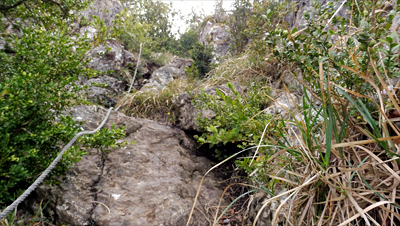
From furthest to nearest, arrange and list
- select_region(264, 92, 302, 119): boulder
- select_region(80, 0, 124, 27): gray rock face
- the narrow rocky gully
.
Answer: select_region(80, 0, 124, 27): gray rock face, select_region(264, 92, 302, 119): boulder, the narrow rocky gully

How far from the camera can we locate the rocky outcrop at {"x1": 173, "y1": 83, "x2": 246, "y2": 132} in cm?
292

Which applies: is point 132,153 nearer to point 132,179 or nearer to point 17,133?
point 132,179

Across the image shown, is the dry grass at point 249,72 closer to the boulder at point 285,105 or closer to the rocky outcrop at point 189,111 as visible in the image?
the rocky outcrop at point 189,111

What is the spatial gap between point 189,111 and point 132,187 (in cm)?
149

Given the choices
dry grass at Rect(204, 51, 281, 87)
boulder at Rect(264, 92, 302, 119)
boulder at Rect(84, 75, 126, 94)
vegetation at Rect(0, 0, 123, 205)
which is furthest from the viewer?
boulder at Rect(84, 75, 126, 94)

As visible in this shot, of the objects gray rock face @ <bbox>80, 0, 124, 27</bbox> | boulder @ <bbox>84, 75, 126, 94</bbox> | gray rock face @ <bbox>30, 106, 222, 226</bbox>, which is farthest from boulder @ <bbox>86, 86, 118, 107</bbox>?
gray rock face @ <bbox>80, 0, 124, 27</bbox>

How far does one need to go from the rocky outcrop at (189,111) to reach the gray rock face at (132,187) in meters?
0.41

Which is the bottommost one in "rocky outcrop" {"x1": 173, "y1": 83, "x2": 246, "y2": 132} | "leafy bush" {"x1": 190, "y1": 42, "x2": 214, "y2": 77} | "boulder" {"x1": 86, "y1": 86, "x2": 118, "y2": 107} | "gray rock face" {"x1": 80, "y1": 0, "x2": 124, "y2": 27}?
"rocky outcrop" {"x1": 173, "y1": 83, "x2": 246, "y2": 132}

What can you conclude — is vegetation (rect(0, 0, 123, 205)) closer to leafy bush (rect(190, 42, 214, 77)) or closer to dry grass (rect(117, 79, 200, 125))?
dry grass (rect(117, 79, 200, 125))

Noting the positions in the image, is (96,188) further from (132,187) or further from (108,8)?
(108,8)

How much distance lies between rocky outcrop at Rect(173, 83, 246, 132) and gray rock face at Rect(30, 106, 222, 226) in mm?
405

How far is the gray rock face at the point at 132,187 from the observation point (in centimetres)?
158

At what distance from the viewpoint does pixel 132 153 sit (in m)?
2.37

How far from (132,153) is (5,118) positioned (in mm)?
1303
